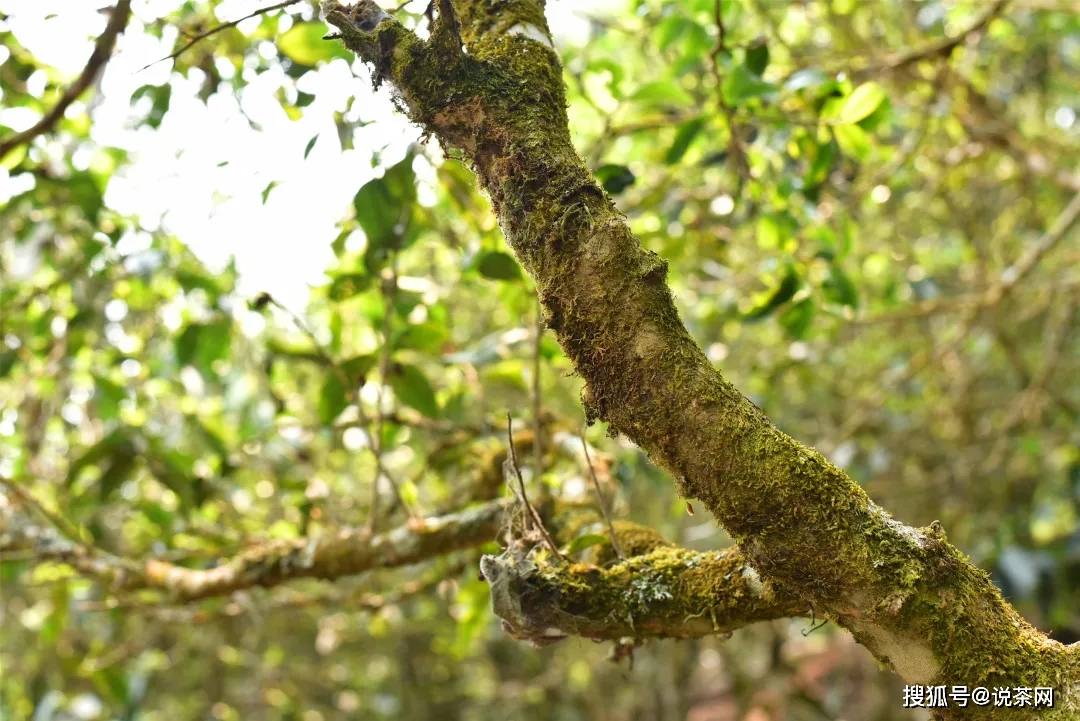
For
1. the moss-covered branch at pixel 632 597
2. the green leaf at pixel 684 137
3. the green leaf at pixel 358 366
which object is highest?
the green leaf at pixel 684 137

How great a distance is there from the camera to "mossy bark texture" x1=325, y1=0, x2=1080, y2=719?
2.71 feet

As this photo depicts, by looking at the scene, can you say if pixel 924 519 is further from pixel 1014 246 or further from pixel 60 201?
pixel 60 201

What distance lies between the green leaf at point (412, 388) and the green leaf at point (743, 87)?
29.7 inches

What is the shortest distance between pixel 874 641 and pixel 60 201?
202 cm

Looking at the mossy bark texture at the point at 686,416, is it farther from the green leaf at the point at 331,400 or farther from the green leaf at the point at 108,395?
the green leaf at the point at 108,395

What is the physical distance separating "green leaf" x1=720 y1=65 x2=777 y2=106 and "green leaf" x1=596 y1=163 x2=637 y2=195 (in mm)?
212

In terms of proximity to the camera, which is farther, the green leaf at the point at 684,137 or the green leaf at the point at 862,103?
the green leaf at the point at 684,137

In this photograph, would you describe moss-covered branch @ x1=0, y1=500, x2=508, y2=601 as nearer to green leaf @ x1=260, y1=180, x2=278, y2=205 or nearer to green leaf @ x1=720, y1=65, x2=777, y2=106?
green leaf @ x1=260, y1=180, x2=278, y2=205

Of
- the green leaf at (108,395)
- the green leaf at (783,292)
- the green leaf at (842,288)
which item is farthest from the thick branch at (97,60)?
the green leaf at (842,288)

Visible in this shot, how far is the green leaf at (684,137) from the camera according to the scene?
162cm

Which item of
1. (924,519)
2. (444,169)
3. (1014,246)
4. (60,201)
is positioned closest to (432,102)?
(444,169)

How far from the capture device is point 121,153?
2.26 meters

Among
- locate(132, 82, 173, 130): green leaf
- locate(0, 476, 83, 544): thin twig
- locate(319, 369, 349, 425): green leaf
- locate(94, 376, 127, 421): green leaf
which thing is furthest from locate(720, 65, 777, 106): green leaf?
locate(94, 376, 127, 421): green leaf

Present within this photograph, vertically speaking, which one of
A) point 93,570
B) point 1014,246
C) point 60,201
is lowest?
point 93,570
